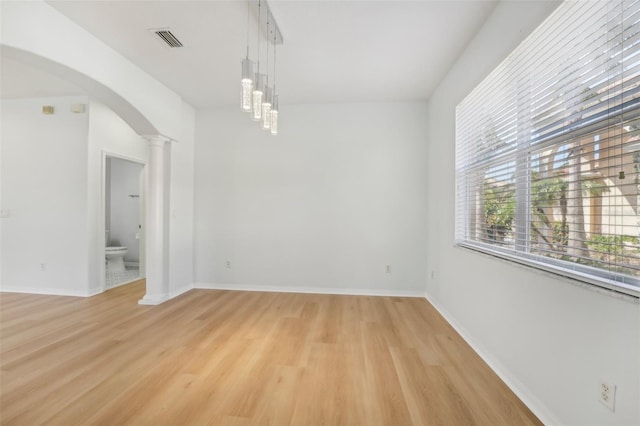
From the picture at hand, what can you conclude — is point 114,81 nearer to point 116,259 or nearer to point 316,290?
point 316,290

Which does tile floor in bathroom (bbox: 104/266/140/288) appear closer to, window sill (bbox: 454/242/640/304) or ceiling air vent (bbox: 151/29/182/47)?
ceiling air vent (bbox: 151/29/182/47)

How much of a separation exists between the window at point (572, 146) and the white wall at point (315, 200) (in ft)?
5.54

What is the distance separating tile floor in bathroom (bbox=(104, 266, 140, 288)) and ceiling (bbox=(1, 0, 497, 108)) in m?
2.92

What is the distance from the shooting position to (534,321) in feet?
5.53

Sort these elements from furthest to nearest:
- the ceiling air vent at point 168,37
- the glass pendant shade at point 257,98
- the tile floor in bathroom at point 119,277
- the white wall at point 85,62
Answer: the tile floor in bathroom at point 119,277 < the ceiling air vent at point 168,37 < the glass pendant shade at point 257,98 < the white wall at point 85,62

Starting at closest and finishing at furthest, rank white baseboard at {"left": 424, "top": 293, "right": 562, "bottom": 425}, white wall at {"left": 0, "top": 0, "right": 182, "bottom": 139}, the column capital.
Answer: white baseboard at {"left": 424, "top": 293, "right": 562, "bottom": 425}
white wall at {"left": 0, "top": 0, "right": 182, "bottom": 139}
the column capital

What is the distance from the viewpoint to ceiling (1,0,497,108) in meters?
2.16

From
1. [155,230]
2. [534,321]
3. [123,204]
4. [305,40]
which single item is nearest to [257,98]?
[305,40]

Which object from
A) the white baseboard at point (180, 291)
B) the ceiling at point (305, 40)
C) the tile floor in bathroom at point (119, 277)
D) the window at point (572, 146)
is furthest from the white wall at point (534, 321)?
the tile floor in bathroom at point (119, 277)

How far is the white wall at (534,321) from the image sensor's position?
46.0 inches

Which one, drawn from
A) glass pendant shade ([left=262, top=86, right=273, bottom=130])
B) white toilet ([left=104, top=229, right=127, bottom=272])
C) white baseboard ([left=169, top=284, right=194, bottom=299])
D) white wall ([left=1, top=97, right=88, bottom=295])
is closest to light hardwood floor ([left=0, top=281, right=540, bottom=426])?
white baseboard ([left=169, top=284, right=194, bottom=299])

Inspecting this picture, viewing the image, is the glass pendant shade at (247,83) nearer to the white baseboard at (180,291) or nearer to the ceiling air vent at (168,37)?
the ceiling air vent at (168,37)

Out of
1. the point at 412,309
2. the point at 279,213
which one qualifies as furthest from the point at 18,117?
the point at 412,309

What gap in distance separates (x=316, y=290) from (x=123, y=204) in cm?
478
